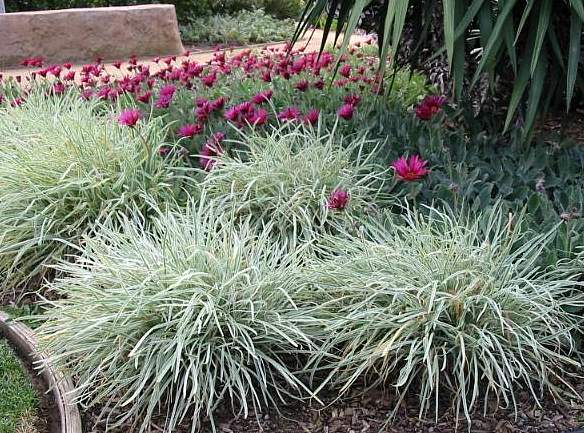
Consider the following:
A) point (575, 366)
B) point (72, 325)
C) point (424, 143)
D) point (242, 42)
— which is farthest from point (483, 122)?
point (242, 42)

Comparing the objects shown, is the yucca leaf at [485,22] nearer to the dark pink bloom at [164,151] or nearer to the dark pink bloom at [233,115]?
the dark pink bloom at [233,115]

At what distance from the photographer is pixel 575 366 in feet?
8.43

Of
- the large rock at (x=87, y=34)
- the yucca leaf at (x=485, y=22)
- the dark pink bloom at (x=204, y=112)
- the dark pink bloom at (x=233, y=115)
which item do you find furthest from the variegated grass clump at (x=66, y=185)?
the large rock at (x=87, y=34)

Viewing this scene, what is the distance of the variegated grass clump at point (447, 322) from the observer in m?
2.32

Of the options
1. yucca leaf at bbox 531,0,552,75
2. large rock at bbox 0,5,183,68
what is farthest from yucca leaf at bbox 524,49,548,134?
large rock at bbox 0,5,183,68

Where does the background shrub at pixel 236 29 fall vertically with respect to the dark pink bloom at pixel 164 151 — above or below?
below

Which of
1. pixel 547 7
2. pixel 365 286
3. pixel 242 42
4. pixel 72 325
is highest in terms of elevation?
pixel 547 7

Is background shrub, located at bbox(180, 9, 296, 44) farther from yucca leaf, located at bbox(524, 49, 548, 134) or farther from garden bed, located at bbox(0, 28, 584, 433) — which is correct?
garden bed, located at bbox(0, 28, 584, 433)

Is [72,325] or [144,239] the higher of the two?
[144,239]

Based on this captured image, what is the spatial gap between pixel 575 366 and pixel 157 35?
7.42 meters

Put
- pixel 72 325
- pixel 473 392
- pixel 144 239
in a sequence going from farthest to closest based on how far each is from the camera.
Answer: pixel 144 239 < pixel 72 325 < pixel 473 392

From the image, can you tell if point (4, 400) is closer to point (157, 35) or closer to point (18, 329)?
point (18, 329)

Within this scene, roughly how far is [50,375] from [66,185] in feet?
3.14

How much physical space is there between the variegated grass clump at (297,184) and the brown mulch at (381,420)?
0.75 metres
